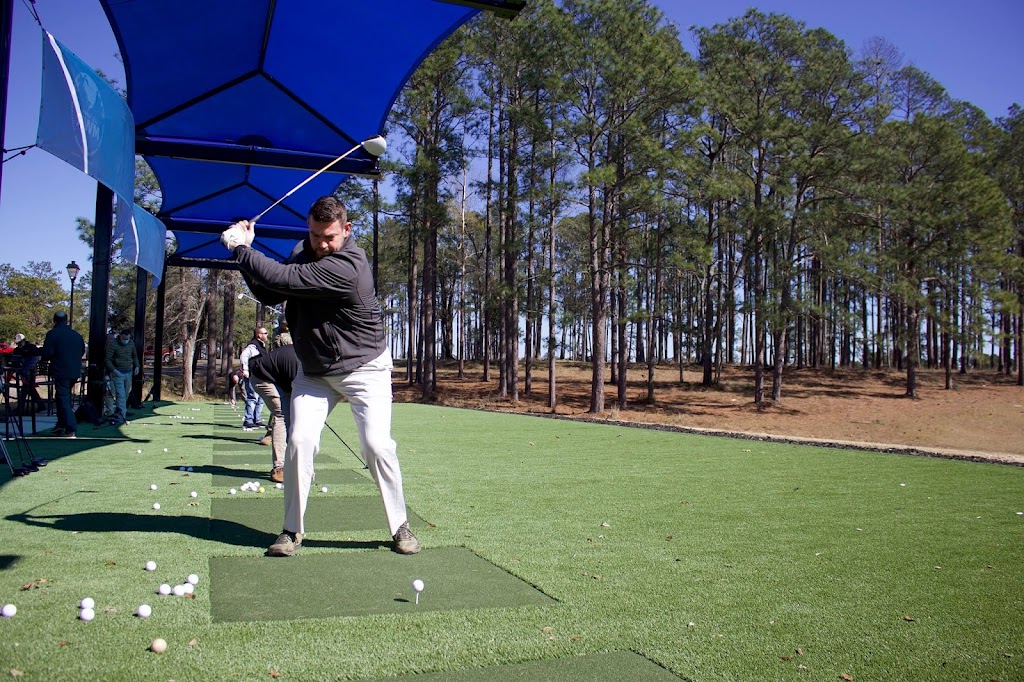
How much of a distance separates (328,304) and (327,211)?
521 millimetres

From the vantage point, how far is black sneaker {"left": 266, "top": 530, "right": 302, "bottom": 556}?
13.9 ft

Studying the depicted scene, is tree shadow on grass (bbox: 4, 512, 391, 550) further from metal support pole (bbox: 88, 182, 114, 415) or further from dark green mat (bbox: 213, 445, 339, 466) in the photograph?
metal support pole (bbox: 88, 182, 114, 415)

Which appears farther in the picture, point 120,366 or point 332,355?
point 120,366

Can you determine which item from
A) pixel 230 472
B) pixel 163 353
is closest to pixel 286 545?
pixel 230 472

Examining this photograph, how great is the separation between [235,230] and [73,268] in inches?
860

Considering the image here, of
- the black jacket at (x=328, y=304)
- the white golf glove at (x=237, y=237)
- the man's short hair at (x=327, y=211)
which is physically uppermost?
the man's short hair at (x=327, y=211)

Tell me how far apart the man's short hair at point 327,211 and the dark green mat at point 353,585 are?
189 centimetres

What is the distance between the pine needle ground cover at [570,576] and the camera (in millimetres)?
2811

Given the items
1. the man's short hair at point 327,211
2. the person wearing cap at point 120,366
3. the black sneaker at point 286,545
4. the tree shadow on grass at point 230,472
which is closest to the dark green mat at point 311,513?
the black sneaker at point 286,545

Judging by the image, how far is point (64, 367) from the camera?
10.3 metres

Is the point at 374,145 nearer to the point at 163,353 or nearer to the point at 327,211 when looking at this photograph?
the point at 327,211

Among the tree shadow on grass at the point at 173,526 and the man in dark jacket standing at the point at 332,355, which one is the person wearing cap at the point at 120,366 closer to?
the tree shadow on grass at the point at 173,526

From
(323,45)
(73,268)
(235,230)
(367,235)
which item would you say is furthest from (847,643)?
(367,235)

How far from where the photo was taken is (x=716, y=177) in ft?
85.9
